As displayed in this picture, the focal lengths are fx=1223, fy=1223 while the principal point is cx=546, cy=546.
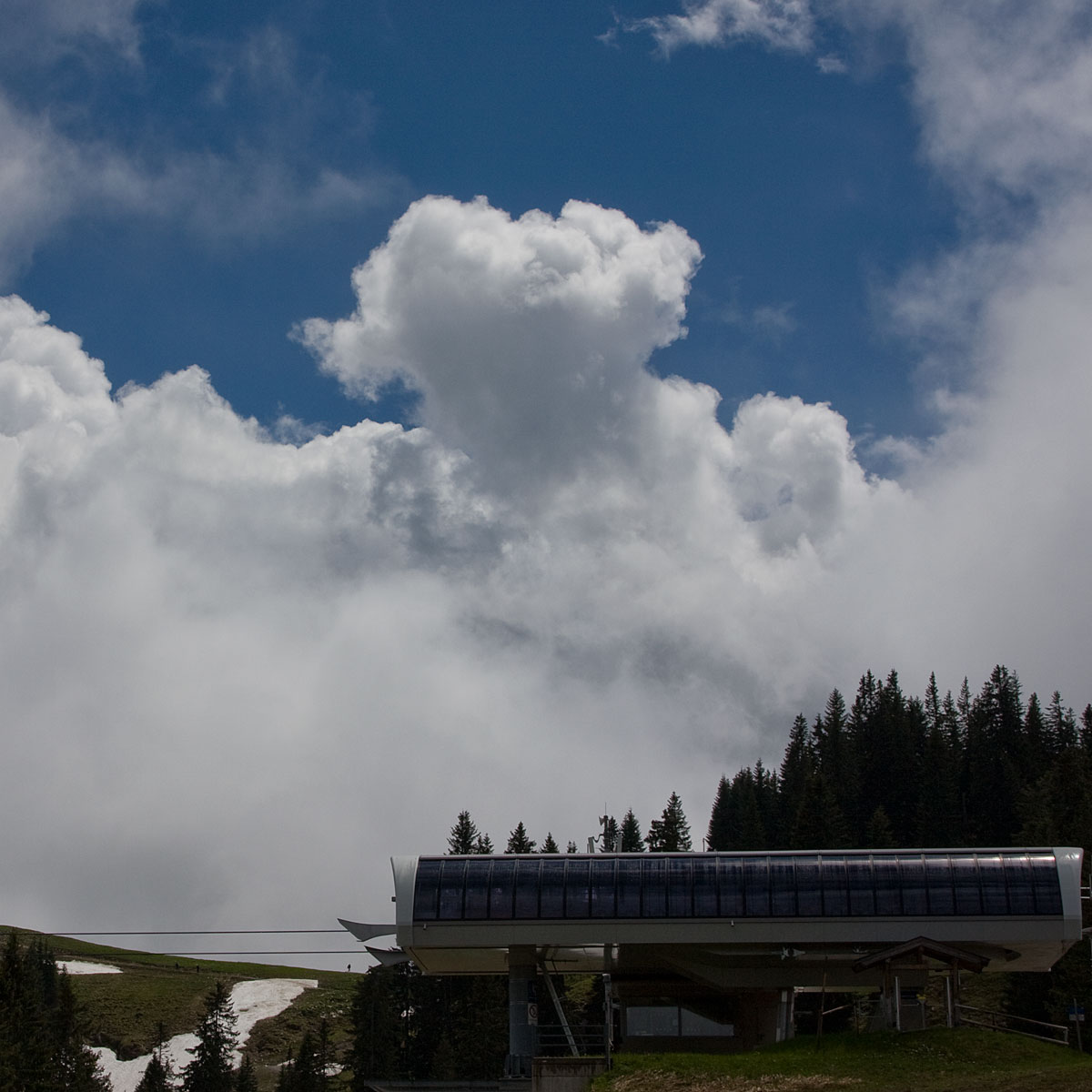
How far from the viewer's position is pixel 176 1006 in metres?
134

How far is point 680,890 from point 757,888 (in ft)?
10.8

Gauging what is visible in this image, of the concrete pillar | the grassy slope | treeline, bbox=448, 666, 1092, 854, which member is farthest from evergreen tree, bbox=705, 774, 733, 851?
the concrete pillar

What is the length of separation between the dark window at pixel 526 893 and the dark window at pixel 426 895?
135 inches

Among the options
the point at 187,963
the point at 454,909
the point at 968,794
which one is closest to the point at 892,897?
the point at 454,909

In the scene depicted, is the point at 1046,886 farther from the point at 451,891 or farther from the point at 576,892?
the point at 451,891

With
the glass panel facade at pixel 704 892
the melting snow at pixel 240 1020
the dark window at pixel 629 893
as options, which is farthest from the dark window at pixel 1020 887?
the melting snow at pixel 240 1020

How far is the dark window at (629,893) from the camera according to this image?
2058 inches

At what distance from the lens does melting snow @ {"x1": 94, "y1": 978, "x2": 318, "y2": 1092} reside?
376ft

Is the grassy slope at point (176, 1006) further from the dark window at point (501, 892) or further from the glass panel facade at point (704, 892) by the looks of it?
the glass panel facade at point (704, 892)

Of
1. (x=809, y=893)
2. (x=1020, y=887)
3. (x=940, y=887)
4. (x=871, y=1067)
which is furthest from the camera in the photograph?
(x=809, y=893)

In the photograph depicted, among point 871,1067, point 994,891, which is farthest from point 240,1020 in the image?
point 871,1067

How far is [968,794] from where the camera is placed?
13888 cm

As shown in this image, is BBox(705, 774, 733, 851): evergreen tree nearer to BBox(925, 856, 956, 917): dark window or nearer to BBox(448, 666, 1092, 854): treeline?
BBox(448, 666, 1092, 854): treeline

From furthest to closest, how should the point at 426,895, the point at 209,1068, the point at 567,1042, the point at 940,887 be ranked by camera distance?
1. the point at 209,1068
2. the point at 567,1042
3. the point at 426,895
4. the point at 940,887
